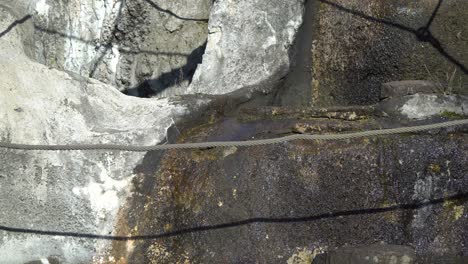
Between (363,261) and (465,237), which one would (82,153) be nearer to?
(363,261)

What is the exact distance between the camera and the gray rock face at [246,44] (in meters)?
5.54

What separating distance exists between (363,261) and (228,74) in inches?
73.4

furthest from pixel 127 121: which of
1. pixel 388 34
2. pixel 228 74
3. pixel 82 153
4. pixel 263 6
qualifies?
pixel 388 34

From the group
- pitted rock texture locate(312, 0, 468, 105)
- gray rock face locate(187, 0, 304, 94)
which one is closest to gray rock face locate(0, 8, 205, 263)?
gray rock face locate(187, 0, 304, 94)

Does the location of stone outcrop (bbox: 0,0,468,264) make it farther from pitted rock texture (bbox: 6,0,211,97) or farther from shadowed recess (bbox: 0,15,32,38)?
pitted rock texture (bbox: 6,0,211,97)

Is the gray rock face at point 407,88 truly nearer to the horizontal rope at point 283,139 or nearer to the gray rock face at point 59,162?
the horizontal rope at point 283,139

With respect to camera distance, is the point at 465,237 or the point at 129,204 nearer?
the point at 465,237

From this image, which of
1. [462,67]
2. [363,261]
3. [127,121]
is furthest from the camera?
[462,67]

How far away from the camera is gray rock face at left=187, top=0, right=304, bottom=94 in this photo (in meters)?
5.54

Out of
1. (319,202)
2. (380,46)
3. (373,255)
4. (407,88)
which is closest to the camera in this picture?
(373,255)

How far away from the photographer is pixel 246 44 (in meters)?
5.64

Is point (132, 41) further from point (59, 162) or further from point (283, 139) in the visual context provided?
point (283, 139)

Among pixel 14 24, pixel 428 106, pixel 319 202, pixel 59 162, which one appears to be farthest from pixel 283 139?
pixel 14 24

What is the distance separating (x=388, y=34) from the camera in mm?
5574
